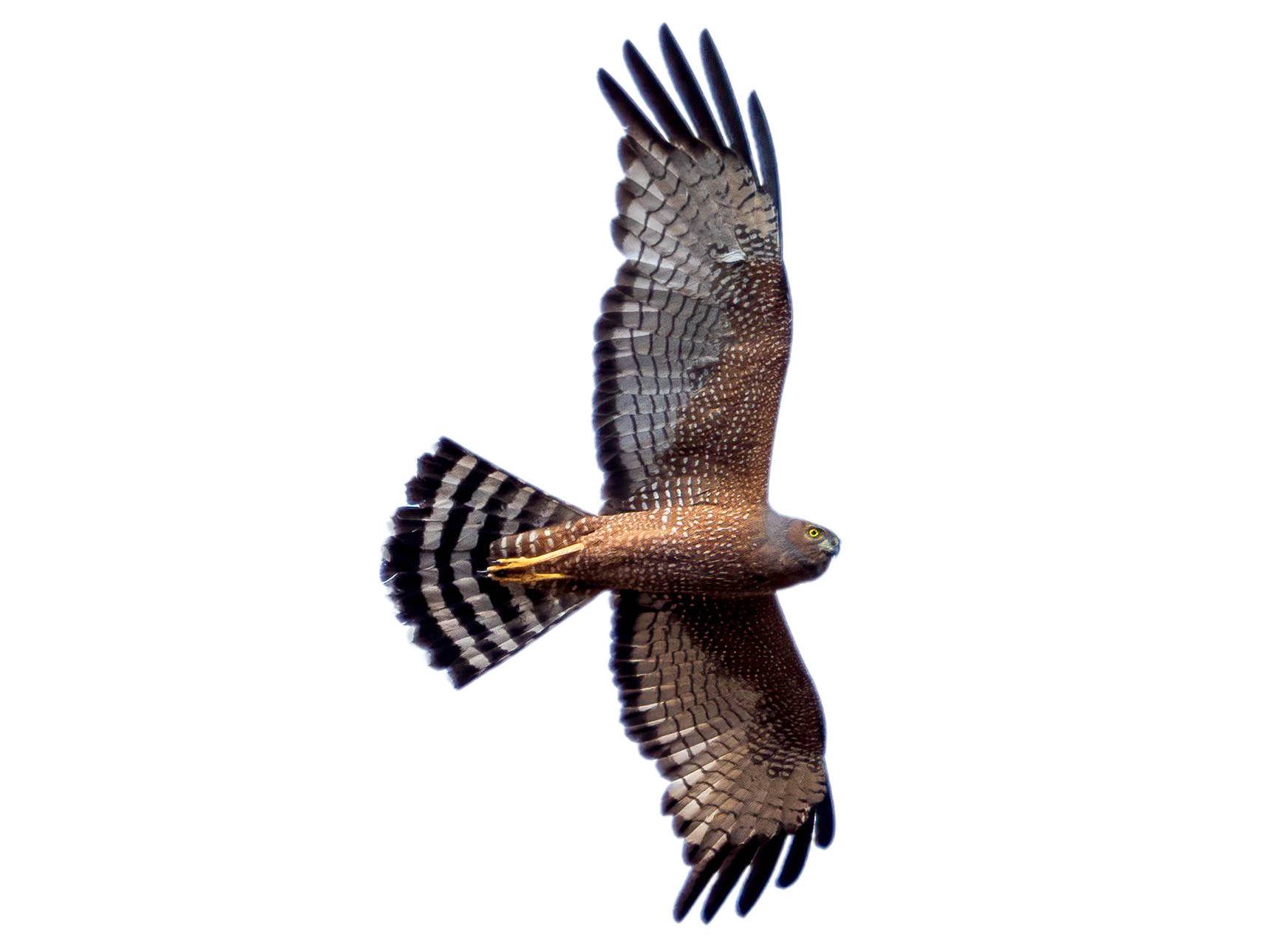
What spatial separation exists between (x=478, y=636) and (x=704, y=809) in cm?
185

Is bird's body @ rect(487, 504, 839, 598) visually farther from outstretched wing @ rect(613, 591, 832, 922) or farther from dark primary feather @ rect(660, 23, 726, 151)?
dark primary feather @ rect(660, 23, 726, 151)

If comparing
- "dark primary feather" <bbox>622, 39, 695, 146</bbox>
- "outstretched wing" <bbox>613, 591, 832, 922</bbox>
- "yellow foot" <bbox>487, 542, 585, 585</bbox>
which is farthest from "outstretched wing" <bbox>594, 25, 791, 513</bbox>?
"outstretched wing" <bbox>613, 591, 832, 922</bbox>

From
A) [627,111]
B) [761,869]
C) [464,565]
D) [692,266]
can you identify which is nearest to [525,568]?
[464,565]

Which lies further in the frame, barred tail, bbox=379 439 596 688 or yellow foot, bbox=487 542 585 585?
barred tail, bbox=379 439 596 688

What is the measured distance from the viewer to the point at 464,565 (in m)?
14.9

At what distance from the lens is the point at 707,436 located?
46.7 feet

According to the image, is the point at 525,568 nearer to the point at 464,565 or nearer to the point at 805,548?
the point at 464,565

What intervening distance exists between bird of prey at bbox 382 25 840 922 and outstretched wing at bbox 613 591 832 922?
0.04 feet

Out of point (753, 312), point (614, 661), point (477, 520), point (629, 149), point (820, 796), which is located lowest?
point (820, 796)

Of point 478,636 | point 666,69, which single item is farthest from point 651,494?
point 666,69

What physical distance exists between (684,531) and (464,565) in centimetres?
156

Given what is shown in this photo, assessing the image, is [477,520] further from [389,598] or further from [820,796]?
[820,796]

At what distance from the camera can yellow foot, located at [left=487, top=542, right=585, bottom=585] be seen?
14.5 m

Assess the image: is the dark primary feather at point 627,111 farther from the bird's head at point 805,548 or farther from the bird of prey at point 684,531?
the bird's head at point 805,548
